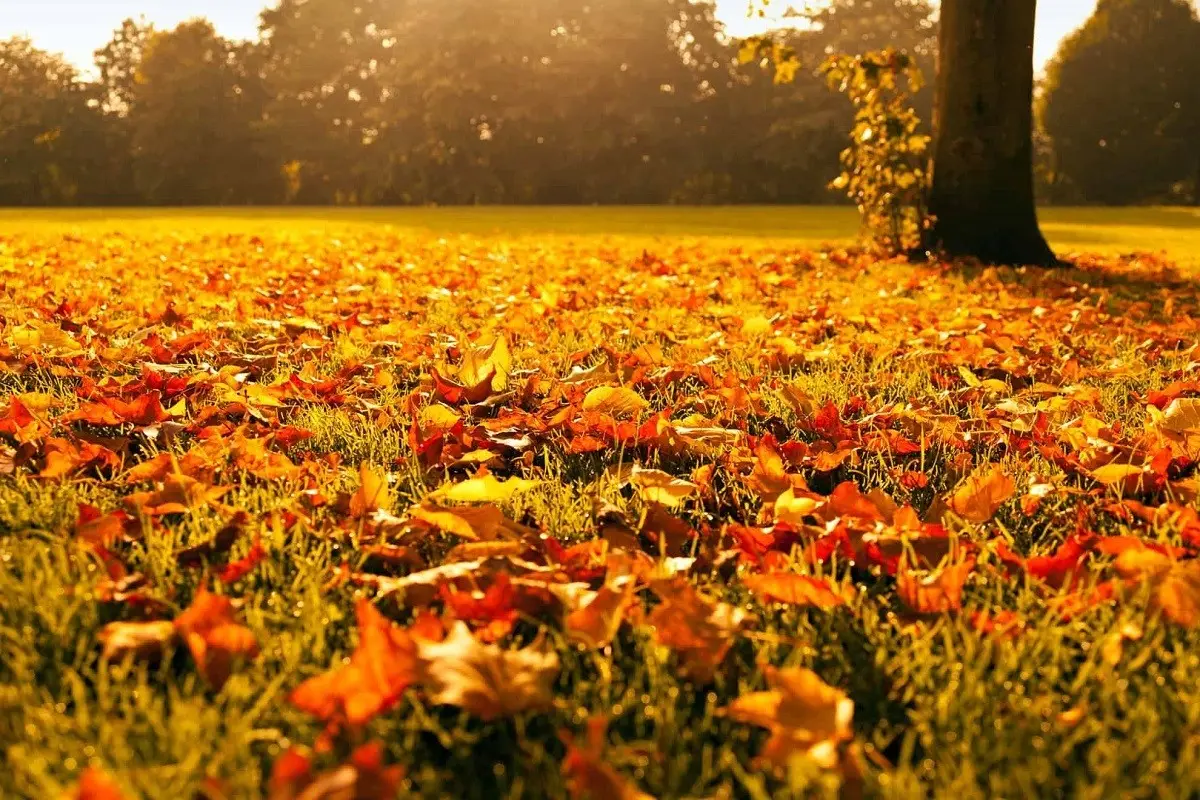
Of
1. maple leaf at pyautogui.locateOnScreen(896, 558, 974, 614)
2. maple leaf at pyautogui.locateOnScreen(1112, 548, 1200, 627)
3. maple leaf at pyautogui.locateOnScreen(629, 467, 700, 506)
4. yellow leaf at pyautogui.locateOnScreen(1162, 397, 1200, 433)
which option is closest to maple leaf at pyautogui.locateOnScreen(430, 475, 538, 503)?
maple leaf at pyautogui.locateOnScreen(629, 467, 700, 506)

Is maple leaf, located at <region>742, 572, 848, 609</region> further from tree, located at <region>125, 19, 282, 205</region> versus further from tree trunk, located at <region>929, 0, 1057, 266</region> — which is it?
tree, located at <region>125, 19, 282, 205</region>

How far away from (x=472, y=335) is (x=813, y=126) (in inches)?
1475

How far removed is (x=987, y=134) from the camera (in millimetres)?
8336

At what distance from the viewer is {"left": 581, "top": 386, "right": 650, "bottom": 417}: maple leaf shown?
2578mm

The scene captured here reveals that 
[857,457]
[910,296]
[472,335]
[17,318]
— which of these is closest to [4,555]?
[857,457]

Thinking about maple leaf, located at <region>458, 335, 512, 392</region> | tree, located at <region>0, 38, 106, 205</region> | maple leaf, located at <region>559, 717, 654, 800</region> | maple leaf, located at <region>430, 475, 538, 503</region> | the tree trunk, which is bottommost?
maple leaf, located at <region>559, 717, 654, 800</region>

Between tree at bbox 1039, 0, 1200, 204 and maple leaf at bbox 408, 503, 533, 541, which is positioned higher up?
tree at bbox 1039, 0, 1200, 204

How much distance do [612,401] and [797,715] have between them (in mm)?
1502

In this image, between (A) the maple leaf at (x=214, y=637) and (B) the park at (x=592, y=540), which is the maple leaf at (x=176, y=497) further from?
(A) the maple leaf at (x=214, y=637)

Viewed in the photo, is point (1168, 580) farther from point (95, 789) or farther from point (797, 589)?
point (95, 789)

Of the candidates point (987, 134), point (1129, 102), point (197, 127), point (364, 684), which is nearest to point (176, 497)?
point (364, 684)

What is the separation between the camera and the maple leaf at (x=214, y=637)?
1278 mm

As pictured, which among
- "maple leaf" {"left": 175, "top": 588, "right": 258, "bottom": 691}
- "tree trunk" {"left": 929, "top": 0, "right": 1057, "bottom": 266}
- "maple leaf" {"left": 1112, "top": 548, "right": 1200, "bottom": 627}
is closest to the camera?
"maple leaf" {"left": 175, "top": 588, "right": 258, "bottom": 691}

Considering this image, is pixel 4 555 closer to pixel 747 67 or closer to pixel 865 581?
pixel 865 581
